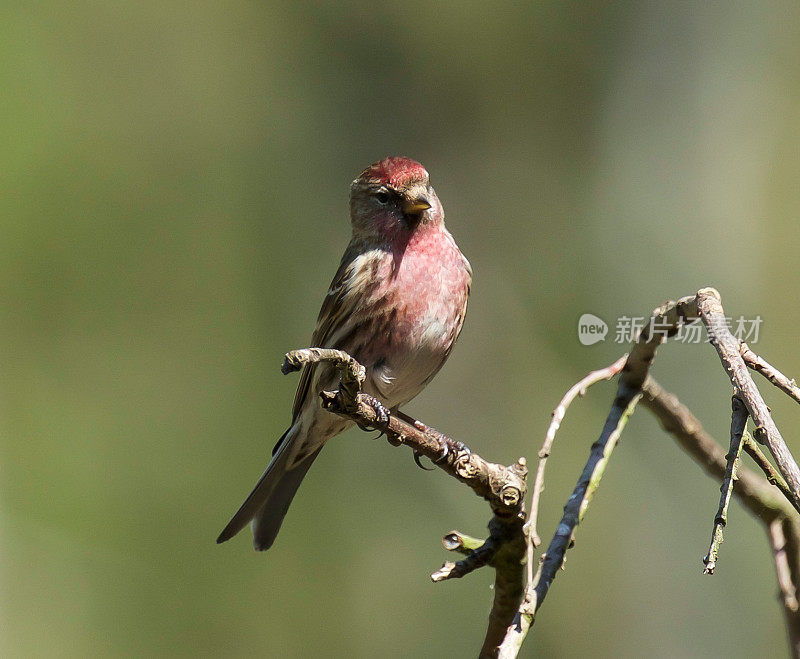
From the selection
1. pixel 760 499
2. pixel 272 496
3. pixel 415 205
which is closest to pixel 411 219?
pixel 415 205

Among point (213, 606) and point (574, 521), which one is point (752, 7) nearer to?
point (213, 606)

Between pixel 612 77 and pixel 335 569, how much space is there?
218 inches

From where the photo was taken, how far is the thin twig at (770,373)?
6.34 feet

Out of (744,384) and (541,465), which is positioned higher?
(744,384)

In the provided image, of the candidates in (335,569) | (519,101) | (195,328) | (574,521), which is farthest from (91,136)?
(574,521)

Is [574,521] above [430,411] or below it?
below

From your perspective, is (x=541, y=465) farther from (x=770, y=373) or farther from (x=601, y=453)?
(x=770, y=373)

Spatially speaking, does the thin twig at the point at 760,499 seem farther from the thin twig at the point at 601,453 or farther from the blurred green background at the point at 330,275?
the blurred green background at the point at 330,275

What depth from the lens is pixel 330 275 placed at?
857 centimetres

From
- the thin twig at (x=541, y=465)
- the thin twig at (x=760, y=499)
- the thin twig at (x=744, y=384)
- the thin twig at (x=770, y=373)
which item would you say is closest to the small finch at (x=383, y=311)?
the thin twig at (x=760, y=499)

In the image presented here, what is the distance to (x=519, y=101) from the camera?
30.1 ft

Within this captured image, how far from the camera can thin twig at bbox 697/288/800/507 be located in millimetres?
1690

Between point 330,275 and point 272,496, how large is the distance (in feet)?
15.0

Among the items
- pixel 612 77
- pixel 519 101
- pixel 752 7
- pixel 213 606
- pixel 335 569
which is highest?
→ pixel 752 7
